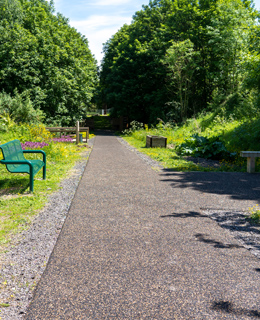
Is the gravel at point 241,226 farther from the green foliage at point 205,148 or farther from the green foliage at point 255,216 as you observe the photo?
the green foliage at point 205,148

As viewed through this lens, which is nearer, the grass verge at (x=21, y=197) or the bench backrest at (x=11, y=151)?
the grass verge at (x=21, y=197)

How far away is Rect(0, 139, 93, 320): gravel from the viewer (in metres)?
2.64

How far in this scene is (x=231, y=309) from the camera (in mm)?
2566

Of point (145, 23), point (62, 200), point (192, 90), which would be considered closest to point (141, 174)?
point (62, 200)

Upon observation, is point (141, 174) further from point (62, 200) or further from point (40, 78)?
point (40, 78)

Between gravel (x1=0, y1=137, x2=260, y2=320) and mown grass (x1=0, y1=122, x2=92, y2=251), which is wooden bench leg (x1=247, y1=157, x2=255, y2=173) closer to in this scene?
gravel (x1=0, y1=137, x2=260, y2=320)

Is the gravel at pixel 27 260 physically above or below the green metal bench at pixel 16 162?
below

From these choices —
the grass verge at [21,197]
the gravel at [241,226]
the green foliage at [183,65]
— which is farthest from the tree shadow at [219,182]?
the green foliage at [183,65]

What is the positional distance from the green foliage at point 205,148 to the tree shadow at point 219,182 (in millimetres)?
2723

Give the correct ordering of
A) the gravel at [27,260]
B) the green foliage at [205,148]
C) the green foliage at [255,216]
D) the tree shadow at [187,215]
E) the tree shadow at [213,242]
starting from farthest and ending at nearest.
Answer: the green foliage at [205,148] → the tree shadow at [187,215] → the green foliage at [255,216] → the tree shadow at [213,242] → the gravel at [27,260]

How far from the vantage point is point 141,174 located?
8734 mm

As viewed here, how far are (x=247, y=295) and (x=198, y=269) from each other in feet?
1.90

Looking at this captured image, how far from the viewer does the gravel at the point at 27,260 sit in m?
2.64

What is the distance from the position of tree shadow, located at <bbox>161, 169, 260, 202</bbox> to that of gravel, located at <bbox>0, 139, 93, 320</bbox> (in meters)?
3.26
